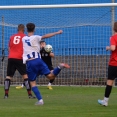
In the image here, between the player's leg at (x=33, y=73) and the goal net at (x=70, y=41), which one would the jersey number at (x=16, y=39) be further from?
the goal net at (x=70, y=41)

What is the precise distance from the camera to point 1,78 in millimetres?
22281

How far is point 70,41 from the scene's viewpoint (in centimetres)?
2289

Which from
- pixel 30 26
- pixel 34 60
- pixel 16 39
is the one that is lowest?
pixel 34 60

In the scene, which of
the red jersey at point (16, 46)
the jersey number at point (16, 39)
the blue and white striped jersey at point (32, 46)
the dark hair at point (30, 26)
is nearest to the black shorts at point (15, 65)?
the red jersey at point (16, 46)

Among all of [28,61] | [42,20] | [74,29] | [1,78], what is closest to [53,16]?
[42,20]

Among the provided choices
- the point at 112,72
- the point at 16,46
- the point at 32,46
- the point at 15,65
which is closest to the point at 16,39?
the point at 16,46

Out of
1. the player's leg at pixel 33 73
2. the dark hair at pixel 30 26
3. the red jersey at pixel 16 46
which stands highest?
the dark hair at pixel 30 26

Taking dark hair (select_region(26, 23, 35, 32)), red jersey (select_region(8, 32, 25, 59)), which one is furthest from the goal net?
dark hair (select_region(26, 23, 35, 32))

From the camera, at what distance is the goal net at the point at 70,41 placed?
20859 mm

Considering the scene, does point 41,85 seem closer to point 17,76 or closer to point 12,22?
point 17,76

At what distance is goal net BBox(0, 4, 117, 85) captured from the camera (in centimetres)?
2086

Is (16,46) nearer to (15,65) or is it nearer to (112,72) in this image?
(15,65)

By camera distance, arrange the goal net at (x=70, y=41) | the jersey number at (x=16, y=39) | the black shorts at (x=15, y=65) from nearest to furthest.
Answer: the jersey number at (x=16, y=39) < the black shorts at (x=15, y=65) < the goal net at (x=70, y=41)

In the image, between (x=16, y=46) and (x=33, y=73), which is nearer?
(x=33, y=73)
